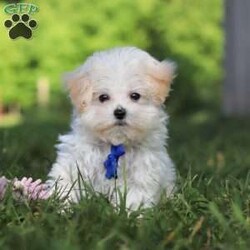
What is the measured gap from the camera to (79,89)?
15.3 ft

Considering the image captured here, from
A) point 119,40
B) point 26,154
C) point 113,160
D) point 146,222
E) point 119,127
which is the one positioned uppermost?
point 119,40

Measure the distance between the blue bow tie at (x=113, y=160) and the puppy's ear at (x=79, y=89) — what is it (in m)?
0.29

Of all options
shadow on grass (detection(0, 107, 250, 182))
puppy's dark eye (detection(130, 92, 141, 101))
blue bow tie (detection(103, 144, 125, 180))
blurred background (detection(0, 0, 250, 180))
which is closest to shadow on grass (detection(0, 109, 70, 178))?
shadow on grass (detection(0, 107, 250, 182))

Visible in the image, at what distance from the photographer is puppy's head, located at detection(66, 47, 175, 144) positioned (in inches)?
179

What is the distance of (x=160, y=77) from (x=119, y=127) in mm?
399

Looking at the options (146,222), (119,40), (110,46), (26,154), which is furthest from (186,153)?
(119,40)

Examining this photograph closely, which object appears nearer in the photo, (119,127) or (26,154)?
(119,127)

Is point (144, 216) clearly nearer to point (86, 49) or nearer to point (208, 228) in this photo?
point (208, 228)

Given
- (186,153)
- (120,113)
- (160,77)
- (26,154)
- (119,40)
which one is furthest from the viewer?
(119,40)

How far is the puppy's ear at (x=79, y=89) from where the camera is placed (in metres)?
4.64

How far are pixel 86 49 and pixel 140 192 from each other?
56.4 feet

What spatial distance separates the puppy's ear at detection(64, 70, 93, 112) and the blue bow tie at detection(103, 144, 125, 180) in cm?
29

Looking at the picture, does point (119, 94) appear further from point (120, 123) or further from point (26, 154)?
point (26, 154)

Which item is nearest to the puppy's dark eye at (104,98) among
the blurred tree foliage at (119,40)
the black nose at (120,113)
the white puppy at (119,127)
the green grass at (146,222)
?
the white puppy at (119,127)
